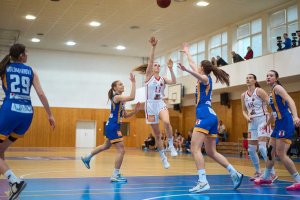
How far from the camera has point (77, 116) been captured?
27.2 m

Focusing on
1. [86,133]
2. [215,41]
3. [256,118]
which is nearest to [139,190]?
[256,118]

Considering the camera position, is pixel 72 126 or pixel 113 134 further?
pixel 72 126

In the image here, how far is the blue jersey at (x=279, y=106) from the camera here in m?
6.30

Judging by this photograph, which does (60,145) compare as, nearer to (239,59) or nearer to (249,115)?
(239,59)

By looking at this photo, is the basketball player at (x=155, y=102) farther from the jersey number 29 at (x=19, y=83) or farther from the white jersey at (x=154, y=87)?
the jersey number 29 at (x=19, y=83)

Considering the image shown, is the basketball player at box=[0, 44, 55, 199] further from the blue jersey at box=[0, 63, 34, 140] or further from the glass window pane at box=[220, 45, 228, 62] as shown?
the glass window pane at box=[220, 45, 228, 62]

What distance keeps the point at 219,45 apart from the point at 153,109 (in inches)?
570

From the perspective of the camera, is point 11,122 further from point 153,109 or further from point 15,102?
point 153,109

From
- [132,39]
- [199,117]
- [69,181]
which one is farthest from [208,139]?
[132,39]

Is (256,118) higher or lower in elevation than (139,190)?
higher

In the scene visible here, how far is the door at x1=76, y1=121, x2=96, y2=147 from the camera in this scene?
27.4 metres

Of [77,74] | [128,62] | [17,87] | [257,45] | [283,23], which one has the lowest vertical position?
[17,87]

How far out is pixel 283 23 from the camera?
1686 centimetres

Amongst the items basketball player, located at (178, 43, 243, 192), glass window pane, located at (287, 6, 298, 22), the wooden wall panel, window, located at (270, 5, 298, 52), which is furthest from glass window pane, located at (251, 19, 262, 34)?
basketball player, located at (178, 43, 243, 192)
